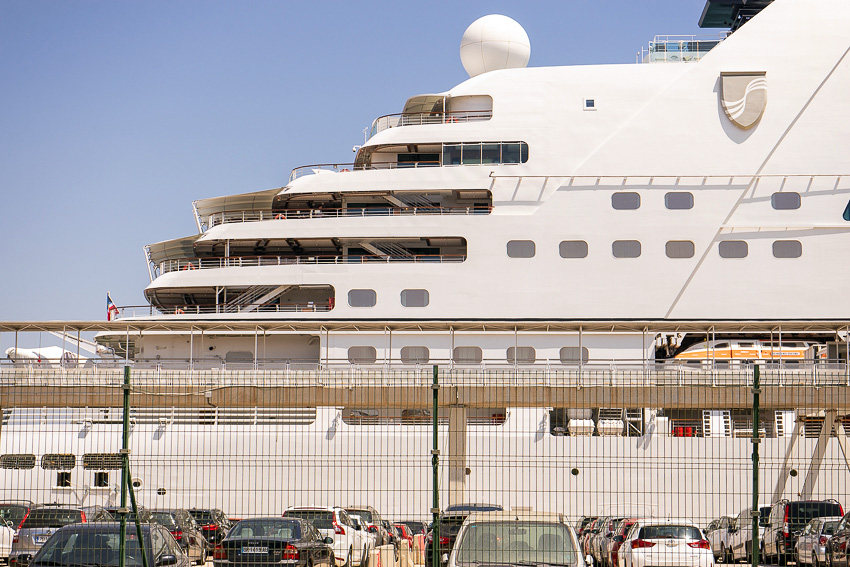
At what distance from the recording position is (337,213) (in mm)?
40094

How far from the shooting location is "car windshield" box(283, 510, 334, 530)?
1955 cm

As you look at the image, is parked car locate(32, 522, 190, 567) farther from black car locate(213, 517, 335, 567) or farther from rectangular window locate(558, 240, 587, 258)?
rectangular window locate(558, 240, 587, 258)

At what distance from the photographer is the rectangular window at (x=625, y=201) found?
123ft

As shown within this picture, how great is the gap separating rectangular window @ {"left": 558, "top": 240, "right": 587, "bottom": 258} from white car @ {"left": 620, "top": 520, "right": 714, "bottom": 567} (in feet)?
65.5

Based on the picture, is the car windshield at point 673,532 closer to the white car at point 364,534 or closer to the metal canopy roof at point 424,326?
the white car at point 364,534

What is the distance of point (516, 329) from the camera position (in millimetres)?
35875

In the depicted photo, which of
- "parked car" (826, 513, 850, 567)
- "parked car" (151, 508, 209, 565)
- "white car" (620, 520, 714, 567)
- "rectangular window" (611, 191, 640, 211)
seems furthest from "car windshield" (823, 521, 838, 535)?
"rectangular window" (611, 191, 640, 211)

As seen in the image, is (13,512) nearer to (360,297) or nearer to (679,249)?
(360,297)

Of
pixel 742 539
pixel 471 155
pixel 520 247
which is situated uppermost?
pixel 471 155

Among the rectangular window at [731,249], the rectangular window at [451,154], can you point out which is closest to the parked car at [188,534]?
the rectangular window at [451,154]

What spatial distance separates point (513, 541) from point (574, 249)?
2540 centimetres

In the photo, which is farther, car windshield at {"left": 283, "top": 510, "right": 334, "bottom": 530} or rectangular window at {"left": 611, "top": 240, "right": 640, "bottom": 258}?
rectangular window at {"left": 611, "top": 240, "right": 640, "bottom": 258}

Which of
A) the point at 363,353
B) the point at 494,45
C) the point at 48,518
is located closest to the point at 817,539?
the point at 48,518

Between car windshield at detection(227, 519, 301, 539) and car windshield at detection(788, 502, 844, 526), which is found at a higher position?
car windshield at detection(227, 519, 301, 539)
